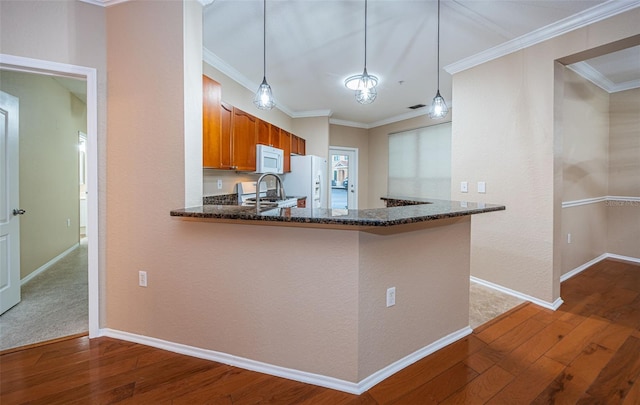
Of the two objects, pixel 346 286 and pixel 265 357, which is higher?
pixel 346 286

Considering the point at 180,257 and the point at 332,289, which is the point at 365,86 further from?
the point at 180,257

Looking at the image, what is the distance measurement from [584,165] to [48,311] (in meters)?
6.05

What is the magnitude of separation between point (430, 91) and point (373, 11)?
2363mm

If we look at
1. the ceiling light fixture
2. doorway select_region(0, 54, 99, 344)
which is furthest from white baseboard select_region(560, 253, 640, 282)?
doorway select_region(0, 54, 99, 344)

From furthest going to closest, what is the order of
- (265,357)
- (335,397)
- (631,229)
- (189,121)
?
1. (631,229)
2. (189,121)
3. (265,357)
4. (335,397)

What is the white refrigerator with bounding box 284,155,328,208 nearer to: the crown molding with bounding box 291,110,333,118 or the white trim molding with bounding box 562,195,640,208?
the crown molding with bounding box 291,110,333,118

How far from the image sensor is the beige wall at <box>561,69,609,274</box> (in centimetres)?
337

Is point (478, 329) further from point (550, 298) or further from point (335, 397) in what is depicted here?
point (335, 397)

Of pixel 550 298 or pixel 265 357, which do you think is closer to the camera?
pixel 265 357

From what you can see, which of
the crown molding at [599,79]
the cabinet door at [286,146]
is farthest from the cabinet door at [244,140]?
the crown molding at [599,79]

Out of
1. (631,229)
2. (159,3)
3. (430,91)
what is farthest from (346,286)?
(631,229)

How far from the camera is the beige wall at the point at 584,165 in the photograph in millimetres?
3371

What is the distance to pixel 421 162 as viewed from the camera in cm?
545

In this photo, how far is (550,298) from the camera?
2.69 m
